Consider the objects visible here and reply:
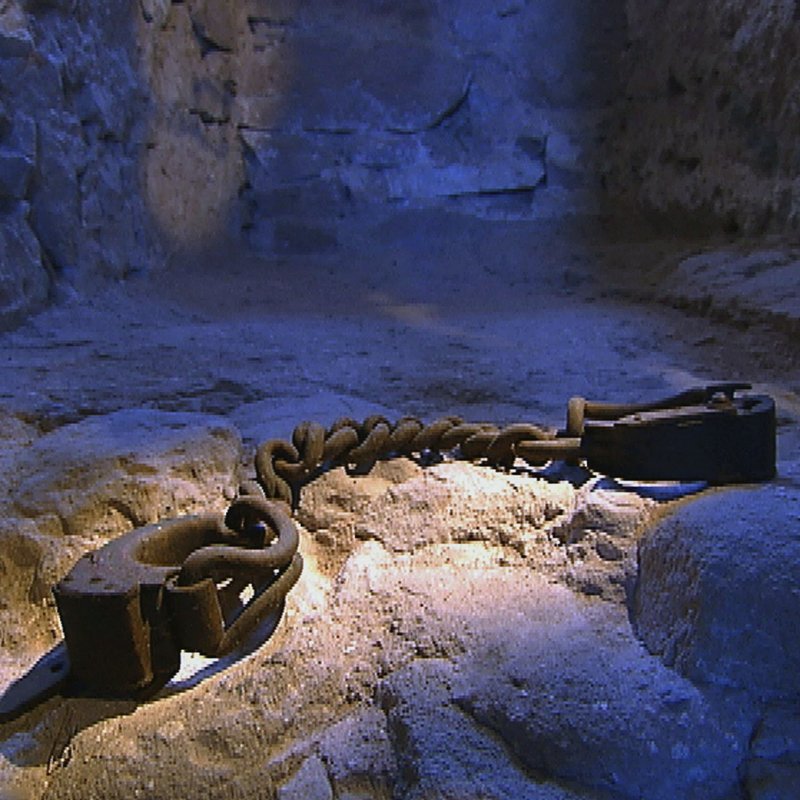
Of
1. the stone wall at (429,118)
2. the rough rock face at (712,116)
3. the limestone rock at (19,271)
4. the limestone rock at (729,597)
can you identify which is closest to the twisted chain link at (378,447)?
the limestone rock at (729,597)

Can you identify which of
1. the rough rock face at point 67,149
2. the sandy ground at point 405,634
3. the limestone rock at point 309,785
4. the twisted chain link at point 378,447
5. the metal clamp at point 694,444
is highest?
the rough rock face at point 67,149

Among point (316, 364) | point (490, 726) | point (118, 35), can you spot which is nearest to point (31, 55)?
point (118, 35)

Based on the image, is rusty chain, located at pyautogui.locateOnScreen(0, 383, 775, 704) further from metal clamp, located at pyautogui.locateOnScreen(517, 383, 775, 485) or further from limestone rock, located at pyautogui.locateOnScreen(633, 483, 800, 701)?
limestone rock, located at pyautogui.locateOnScreen(633, 483, 800, 701)

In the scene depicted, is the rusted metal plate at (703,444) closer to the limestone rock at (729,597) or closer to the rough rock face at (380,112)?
the limestone rock at (729,597)

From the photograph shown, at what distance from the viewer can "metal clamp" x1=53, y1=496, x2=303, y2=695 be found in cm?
68

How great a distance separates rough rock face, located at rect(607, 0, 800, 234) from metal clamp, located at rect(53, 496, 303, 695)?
6.22ft

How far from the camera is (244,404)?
131cm

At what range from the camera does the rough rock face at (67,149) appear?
172 cm

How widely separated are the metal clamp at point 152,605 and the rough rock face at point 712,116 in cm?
190

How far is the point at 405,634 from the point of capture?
0.74 meters

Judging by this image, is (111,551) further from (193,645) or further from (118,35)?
(118,35)

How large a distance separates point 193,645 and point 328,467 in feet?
1.17

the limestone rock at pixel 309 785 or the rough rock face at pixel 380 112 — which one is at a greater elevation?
the rough rock face at pixel 380 112

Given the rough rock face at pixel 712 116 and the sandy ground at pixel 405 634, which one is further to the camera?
the rough rock face at pixel 712 116
